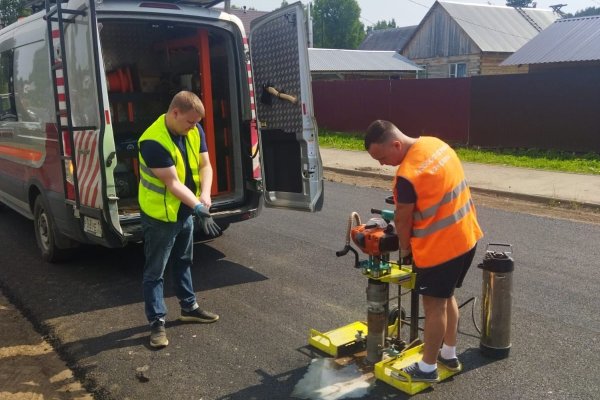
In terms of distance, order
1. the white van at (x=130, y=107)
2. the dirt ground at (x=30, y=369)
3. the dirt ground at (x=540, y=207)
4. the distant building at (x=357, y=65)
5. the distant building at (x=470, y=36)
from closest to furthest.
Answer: the dirt ground at (x=30, y=369), the white van at (x=130, y=107), the dirt ground at (x=540, y=207), the distant building at (x=357, y=65), the distant building at (x=470, y=36)

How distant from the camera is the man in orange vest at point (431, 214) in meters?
3.16

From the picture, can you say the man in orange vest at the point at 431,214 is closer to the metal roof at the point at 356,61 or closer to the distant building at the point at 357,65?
the distant building at the point at 357,65

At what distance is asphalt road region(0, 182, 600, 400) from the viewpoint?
140 inches

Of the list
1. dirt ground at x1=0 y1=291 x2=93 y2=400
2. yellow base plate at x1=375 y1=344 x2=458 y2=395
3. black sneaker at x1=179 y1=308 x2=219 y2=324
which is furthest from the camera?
black sneaker at x1=179 y1=308 x2=219 y2=324

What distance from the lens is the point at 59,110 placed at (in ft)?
16.1

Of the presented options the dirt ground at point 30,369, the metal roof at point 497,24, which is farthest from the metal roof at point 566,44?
the dirt ground at point 30,369

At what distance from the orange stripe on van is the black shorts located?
13.7 ft

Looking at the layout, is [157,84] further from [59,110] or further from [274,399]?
[274,399]

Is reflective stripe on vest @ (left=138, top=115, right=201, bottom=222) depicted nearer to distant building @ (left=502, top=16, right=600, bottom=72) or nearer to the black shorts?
the black shorts

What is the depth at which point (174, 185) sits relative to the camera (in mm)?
3953

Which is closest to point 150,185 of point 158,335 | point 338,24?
point 158,335

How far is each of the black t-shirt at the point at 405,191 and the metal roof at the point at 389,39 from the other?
46.9 metres

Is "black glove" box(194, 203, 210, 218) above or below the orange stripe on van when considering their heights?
below

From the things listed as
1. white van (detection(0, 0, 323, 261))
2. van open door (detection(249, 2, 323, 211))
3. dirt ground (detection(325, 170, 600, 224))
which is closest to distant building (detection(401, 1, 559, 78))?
dirt ground (detection(325, 170, 600, 224))
